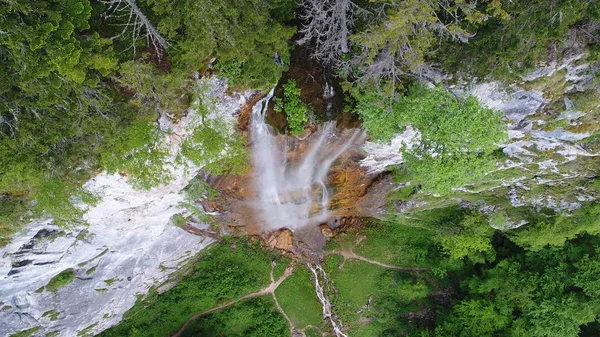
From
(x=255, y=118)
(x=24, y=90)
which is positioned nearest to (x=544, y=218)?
(x=255, y=118)

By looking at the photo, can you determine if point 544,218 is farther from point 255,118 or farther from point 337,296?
point 255,118

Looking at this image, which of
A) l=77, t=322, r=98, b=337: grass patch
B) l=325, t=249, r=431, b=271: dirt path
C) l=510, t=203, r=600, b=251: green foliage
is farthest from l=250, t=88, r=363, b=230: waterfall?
l=77, t=322, r=98, b=337: grass patch

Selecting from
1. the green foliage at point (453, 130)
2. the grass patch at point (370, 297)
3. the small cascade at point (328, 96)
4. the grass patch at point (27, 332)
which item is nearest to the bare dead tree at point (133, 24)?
the small cascade at point (328, 96)

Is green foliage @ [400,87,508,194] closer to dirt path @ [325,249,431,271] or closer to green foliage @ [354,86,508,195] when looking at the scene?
green foliage @ [354,86,508,195]

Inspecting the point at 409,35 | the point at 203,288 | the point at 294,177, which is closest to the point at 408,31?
the point at 409,35

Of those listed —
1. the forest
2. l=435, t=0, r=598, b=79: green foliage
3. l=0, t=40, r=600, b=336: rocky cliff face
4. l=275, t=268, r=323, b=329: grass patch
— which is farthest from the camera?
l=275, t=268, r=323, b=329: grass patch

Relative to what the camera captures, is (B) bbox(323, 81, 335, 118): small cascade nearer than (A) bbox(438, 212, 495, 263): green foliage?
Yes
